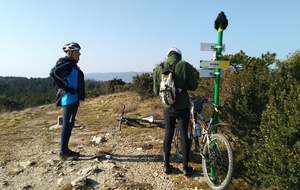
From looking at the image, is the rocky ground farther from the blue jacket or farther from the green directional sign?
the green directional sign

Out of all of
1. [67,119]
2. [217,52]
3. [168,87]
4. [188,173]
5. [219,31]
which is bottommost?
[188,173]

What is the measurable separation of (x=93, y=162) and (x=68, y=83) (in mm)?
1490

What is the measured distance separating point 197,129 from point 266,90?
44.0 inches

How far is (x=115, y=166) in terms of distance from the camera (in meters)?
4.45

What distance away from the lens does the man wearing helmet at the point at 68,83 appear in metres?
4.48

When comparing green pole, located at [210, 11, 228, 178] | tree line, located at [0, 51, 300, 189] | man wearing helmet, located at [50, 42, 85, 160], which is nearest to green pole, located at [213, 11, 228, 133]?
green pole, located at [210, 11, 228, 178]

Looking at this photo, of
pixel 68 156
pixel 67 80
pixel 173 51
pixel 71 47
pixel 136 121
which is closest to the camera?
pixel 173 51

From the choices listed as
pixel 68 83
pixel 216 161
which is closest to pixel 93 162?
pixel 68 83

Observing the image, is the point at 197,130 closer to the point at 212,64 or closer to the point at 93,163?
the point at 212,64

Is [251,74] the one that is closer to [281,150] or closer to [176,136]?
[281,150]

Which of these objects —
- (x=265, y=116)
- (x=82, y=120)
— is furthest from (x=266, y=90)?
(x=82, y=120)

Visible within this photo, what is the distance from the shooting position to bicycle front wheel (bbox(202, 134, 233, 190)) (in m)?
3.35

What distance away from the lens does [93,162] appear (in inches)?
185

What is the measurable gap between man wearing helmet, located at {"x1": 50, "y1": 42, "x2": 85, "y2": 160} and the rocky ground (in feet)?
1.87
